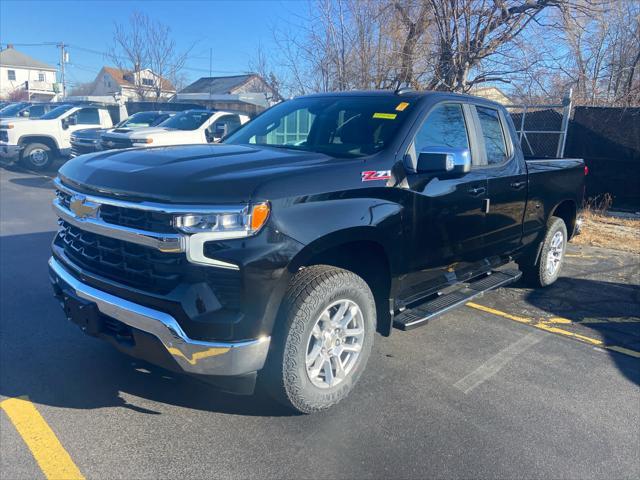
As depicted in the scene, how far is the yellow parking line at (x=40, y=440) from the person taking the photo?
103 inches

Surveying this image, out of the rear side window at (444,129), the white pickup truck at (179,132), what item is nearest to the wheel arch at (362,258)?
the rear side window at (444,129)

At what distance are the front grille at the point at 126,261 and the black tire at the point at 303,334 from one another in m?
0.62

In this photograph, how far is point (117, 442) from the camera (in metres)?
2.86

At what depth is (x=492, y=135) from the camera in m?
4.61

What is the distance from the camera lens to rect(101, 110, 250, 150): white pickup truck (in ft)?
35.7

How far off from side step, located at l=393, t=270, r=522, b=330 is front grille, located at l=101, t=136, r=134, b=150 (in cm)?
844

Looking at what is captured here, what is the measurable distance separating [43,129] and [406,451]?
15123mm

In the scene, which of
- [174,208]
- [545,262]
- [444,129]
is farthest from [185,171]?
[545,262]

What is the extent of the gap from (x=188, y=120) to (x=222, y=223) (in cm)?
1078

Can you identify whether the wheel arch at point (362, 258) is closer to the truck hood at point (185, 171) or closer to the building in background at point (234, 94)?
the truck hood at point (185, 171)

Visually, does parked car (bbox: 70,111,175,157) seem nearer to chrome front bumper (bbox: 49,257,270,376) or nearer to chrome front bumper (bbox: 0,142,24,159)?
chrome front bumper (bbox: 0,142,24,159)

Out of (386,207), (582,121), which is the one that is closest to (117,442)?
(386,207)

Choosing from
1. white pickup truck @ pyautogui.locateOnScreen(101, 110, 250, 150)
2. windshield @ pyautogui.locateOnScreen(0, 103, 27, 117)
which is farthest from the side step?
windshield @ pyautogui.locateOnScreen(0, 103, 27, 117)

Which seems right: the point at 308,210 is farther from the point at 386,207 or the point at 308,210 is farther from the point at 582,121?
the point at 582,121
